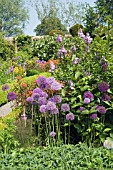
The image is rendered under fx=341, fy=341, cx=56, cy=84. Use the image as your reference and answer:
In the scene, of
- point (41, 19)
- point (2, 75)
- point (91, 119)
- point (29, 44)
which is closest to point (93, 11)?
point (91, 119)

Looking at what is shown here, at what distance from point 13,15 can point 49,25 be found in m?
4.96

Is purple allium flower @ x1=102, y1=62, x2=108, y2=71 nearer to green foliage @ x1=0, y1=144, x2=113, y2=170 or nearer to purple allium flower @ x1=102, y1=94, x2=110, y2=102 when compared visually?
purple allium flower @ x1=102, y1=94, x2=110, y2=102

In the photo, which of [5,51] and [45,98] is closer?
[45,98]

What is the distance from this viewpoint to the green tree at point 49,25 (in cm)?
3631

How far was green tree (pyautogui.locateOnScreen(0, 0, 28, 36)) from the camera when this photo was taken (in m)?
38.3

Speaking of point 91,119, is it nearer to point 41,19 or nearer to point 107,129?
point 107,129

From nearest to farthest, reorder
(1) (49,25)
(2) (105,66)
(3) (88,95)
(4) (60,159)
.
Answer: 1. (4) (60,159)
2. (3) (88,95)
3. (2) (105,66)
4. (1) (49,25)

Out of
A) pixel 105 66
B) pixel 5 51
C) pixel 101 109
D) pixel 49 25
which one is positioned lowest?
pixel 101 109

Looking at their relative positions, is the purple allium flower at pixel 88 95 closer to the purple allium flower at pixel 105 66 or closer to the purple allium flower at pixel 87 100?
the purple allium flower at pixel 87 100

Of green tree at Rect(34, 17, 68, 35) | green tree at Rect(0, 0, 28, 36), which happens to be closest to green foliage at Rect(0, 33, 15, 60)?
green tree at Rect(34, 17, 68, 35)

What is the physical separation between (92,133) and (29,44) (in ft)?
43.0

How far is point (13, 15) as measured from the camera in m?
39.3

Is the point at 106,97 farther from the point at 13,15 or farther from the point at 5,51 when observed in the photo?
the point at 13,15

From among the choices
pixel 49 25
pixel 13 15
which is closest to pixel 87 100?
pixel 49 25
